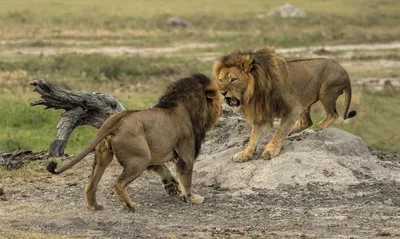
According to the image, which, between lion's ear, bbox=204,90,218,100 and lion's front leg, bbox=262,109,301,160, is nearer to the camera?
lion's ear, bbox=204,90,218,100

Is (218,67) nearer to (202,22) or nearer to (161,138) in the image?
(161,138)

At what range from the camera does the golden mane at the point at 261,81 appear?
1080 cm

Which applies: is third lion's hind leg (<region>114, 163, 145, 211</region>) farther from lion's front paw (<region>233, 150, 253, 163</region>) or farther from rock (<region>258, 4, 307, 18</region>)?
rock (<region>258, 4, 307, 18</region>)

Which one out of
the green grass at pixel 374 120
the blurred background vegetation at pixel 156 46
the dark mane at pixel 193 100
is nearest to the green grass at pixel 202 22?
the blurred background vegetation at pixel 156 46

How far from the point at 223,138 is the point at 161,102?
2.80 metres

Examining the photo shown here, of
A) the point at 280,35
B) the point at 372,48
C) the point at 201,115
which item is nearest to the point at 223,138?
the point at 201,115

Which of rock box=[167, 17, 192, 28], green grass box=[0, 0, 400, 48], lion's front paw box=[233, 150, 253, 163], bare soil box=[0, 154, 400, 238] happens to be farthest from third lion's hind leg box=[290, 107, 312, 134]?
rock box=[167, 17, 192, 28]

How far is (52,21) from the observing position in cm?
4219

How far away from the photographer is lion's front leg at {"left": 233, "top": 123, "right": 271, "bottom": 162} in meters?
11.4

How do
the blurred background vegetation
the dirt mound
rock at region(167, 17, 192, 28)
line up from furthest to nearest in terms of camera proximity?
rock at region(167, 17, 192, 28)
the blurred background vegetation
the dirt mound

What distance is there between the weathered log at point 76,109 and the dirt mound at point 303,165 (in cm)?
178

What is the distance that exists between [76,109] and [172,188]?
3224 mm

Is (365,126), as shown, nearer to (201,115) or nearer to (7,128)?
(7,128)

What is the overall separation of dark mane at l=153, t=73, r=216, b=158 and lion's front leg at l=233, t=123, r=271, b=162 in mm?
1234
